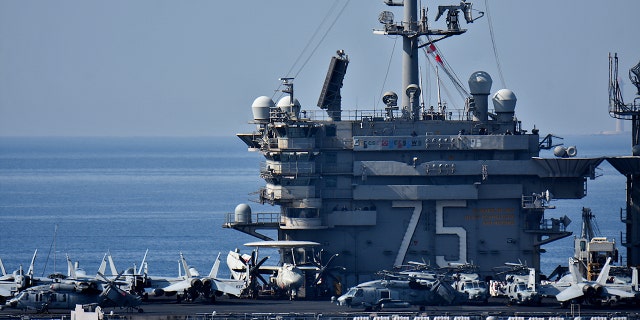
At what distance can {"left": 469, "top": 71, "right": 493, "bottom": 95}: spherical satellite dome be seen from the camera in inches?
2921

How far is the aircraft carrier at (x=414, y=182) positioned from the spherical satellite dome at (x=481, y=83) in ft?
0.18

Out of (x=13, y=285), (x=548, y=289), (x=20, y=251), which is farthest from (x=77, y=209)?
(x=548, y=289)

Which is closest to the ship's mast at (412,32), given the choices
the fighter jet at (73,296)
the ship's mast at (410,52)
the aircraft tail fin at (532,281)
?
the ship's mast at (410,52)

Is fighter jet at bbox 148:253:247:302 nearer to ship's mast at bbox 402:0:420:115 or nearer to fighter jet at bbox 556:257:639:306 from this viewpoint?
ship's mast at bbox 402:0:420:115

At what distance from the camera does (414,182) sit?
73438 mm

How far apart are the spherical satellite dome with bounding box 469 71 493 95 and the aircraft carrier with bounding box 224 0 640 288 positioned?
0.18 ft

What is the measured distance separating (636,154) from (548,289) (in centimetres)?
1001

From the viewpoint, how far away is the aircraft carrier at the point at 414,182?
72812 millimetres

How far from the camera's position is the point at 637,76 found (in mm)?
77438

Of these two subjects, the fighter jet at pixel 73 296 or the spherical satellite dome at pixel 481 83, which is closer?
the fighter jet at pixel 73 296

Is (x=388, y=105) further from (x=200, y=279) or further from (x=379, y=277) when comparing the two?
(x=200, y=279)

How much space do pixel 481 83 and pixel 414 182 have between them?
21.7 ft

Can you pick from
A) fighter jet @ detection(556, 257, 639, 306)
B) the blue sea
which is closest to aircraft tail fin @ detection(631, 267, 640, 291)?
fighter jet @ detection(556, 257, 639, 306)

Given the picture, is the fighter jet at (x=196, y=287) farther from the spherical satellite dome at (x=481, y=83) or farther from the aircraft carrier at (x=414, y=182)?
the spherical satellite dome at (x=481, y=83)
